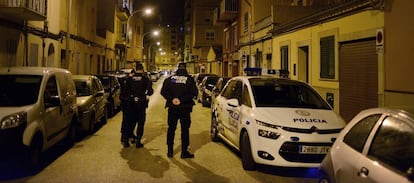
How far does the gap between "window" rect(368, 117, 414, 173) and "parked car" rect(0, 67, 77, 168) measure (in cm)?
525

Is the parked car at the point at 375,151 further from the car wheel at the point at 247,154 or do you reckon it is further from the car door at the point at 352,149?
the car wheel at the point at 247,154

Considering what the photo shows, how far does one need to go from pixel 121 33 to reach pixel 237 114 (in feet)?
117

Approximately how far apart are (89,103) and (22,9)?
406 cm

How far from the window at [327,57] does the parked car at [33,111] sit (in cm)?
792

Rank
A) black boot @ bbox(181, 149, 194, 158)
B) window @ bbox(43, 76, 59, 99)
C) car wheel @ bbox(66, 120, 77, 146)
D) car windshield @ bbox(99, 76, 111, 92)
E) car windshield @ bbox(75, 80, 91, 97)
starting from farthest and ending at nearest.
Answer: car windshield @ bbox(99, 76, 111, 92)
car windshield @ bbox(75, 80, 91, 97)
car wheel @ bbox(66, 120, 77, 146)
black boot @ bbox(181, 149, 194, 158)
window @ bbox(43, 76, 59, 99)

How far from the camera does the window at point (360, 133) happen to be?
3.89 m

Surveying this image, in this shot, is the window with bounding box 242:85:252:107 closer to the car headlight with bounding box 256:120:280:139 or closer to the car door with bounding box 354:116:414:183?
the car headlight with bounding box 256:120:280:139

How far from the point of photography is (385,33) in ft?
30.8

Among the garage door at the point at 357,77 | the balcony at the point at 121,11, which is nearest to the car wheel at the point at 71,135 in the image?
the garage door at the point at 357,77

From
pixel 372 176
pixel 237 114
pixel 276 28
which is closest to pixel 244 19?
pixel 276 28

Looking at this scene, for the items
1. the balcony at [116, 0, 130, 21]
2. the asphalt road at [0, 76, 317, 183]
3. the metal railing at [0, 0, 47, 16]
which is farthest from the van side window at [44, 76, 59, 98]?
the balcony at [116, 0, 130, 21]

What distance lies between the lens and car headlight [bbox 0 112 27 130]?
6.14 metres

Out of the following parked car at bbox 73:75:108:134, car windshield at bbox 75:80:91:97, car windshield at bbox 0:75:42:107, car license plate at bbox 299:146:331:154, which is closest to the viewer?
car license plate at bbox 299:146:331:154

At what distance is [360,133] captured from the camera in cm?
406
